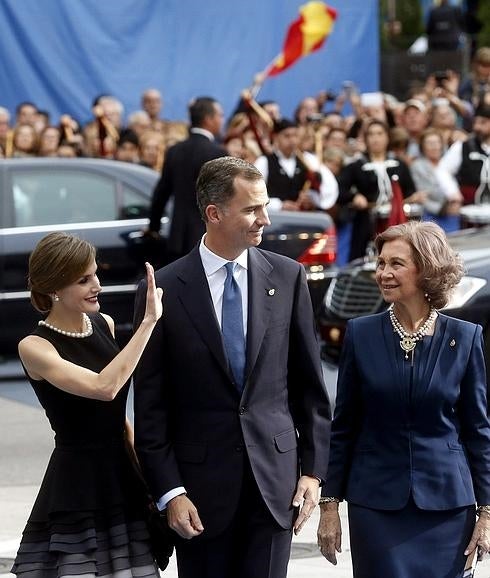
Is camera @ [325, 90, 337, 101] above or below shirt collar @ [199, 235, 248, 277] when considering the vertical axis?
above

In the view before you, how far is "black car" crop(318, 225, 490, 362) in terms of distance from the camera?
983 centimetres

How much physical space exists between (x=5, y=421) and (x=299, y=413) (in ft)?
19.5

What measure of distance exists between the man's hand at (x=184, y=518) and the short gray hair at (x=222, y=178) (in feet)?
2.88

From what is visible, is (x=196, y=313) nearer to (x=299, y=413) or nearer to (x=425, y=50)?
(x=299, y=413)

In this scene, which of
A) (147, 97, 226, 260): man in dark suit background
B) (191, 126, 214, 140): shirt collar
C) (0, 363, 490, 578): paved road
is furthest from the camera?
(191, 126, 214, 140): shirt collar

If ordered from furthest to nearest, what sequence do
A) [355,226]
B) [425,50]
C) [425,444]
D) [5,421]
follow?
1. [425,50]
2. [355,226]
3. [5,421]
4. [425,444]

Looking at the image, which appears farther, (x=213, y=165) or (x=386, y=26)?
(x=386, y=26)

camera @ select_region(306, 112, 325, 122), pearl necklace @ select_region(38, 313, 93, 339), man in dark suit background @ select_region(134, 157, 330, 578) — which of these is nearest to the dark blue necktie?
man in dark suit background @ select_region(134, 157, 330, 578)

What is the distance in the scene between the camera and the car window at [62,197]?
12.2 m

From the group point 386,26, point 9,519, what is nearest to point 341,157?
point 9,519

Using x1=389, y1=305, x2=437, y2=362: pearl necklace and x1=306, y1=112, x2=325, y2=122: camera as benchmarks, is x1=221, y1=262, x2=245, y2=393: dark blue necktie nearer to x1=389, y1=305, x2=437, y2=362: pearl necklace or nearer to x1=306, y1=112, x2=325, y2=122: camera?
x1=389, y1=305, x2=437, y2=362: pearl necklace

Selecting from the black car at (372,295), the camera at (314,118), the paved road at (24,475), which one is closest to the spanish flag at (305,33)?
the camera at (314,118)

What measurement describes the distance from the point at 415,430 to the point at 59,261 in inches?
47.5

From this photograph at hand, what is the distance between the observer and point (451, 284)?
489 centimetres
